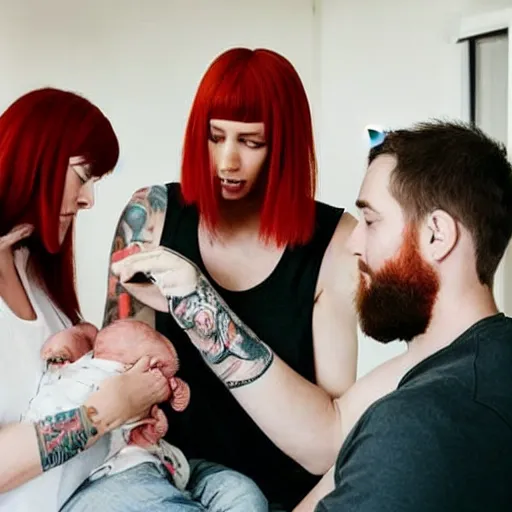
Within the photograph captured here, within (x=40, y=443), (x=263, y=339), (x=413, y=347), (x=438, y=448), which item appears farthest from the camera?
(x=263, y=339)

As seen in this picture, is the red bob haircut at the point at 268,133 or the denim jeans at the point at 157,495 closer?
the denim jeans at the point at 157,495

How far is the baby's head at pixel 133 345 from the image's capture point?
98 cm

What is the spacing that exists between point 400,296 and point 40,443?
1.38 feet

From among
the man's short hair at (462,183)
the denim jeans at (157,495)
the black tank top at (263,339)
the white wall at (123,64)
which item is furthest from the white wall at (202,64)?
the man's short hair at (462,183)

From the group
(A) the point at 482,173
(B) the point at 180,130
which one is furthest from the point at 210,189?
(A) the point at 482,173

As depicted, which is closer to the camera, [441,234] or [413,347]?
[441,234]

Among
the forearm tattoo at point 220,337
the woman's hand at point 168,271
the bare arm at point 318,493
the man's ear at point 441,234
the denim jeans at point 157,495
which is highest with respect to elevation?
the man's ear at point 441,234

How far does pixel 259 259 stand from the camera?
1132mm

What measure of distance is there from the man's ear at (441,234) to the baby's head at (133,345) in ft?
1.08

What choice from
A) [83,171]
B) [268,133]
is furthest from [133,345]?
[268,133]

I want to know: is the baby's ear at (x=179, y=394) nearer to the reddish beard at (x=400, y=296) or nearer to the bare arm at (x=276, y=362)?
the bare arm at (x=276, y=362)

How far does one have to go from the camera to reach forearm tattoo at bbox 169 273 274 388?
1.02 m

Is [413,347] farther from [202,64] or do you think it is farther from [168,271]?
[202,64]

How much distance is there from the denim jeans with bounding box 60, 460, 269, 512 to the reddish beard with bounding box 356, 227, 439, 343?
24 centimetres
